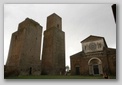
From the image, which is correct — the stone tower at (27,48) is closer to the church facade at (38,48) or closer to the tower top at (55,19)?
the church facade at (38,48)

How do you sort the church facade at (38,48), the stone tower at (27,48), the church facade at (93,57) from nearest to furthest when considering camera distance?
the church facade at (93,57) → the stone tower at (27,48) → the church facade at (38,48)

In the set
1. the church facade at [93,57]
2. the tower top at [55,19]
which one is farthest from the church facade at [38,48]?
the church facade at [93,57]

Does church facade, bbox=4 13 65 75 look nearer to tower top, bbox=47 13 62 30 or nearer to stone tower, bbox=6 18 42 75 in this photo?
stone tower, bbox=6 18 42 75

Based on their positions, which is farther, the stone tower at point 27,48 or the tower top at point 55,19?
the stone tower at point 27,48

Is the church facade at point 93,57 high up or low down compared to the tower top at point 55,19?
down

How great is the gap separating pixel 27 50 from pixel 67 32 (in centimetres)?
328

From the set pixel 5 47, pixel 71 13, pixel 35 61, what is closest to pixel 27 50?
pixel 35 61

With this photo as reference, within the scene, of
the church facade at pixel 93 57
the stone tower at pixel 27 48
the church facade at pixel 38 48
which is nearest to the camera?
the church facade at pixel 93 57

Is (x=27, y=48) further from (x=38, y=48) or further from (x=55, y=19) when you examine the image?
(x=55, y=19)

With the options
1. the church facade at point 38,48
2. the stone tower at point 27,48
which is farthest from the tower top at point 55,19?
the stone tower at point 27,48

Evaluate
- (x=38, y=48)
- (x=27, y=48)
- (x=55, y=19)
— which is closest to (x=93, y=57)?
(x=55, y=19)

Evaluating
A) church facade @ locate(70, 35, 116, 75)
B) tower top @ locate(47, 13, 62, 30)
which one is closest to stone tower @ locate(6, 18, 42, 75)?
tower top @ locate(47, 13, 62, 30)

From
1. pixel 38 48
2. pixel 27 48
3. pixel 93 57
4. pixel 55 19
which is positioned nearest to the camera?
pixel 93 57

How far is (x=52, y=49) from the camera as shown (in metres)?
7.74
